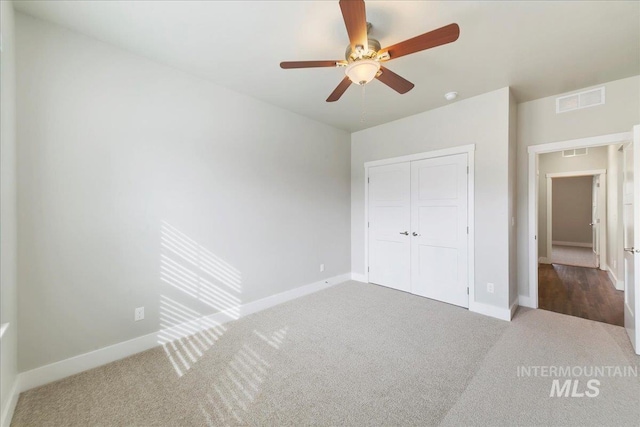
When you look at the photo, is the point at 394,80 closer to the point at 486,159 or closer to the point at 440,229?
the point at 486,159

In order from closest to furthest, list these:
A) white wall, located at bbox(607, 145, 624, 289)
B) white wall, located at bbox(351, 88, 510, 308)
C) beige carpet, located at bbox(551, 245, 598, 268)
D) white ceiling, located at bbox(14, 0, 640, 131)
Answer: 1. white ceiling, located at bbox(14, 0, 640, 131)
2. white wall, located at bbox(351, 88, 510, 308)
3. white wall, located at bbox(607, 145, 624, 289)
4. beige carpet, located at bbox(551, 245, 598, 268)

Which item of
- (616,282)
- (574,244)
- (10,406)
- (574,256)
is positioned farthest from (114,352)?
(574,244)

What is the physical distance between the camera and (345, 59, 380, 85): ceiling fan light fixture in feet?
5.68

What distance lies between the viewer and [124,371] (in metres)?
2.06

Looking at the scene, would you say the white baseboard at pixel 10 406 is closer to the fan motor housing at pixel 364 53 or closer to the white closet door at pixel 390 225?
the fan motor housing at pixel 364 53

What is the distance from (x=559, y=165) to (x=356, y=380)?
6.96 metres

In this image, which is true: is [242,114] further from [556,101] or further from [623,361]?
[623,361]

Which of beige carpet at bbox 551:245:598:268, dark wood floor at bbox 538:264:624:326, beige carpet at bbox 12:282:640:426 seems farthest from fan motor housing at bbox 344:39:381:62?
beige carpet at bbox 551:245:598:268

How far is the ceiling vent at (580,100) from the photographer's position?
2.86 m

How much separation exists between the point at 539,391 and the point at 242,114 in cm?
380

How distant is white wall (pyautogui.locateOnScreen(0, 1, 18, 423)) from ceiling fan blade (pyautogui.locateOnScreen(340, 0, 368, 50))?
2.01m

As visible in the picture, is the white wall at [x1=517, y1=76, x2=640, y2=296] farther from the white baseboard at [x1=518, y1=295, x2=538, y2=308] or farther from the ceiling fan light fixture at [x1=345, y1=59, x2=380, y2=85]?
the ceiling fan light fixture at [x1=345, y1=59, x2=380, y2=85]

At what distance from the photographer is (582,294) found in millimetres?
3771

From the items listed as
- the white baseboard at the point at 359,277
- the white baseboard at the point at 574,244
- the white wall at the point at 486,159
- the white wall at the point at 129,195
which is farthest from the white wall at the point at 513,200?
the white baseboard at the point at 574,244
